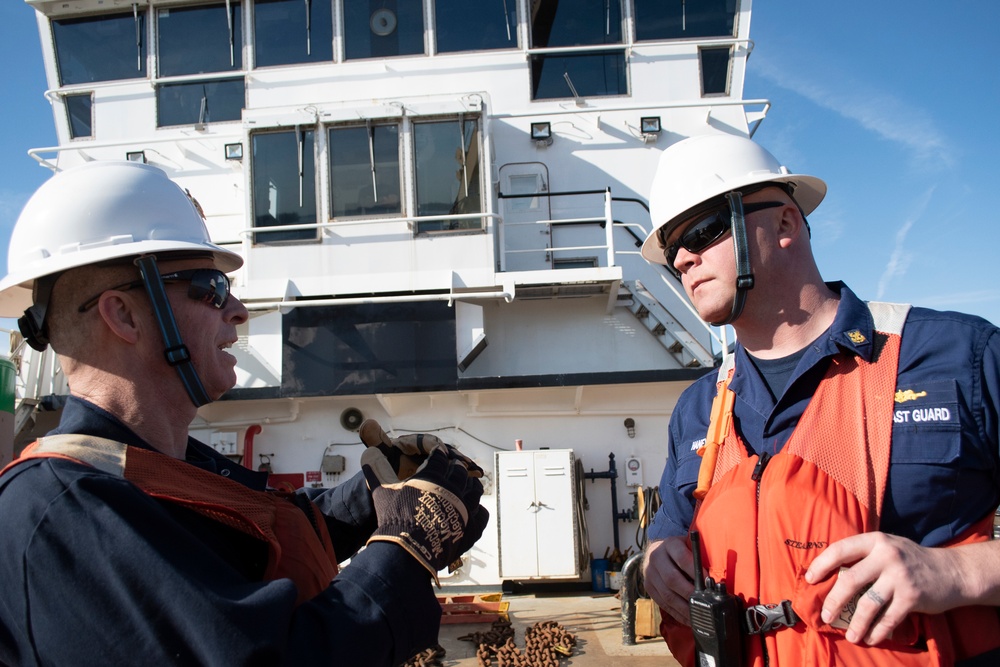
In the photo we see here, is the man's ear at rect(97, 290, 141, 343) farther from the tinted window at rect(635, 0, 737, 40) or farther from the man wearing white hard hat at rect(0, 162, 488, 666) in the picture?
the tinted window at rect(635, 0, 737, 40)

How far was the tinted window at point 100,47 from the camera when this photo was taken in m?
10.1

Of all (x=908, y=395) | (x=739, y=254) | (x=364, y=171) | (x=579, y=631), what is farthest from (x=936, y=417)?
Result: (x=364, y=171)

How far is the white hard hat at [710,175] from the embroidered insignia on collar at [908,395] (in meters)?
0.79

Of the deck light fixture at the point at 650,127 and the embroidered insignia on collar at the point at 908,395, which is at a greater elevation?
the deck light fixture at the point at 650,127

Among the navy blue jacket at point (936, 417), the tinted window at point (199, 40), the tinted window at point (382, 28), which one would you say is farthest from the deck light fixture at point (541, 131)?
the navy blue jacket at point (936, 417)

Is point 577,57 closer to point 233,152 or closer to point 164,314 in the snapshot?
point 233,152

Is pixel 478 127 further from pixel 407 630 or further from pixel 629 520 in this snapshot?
pixel 407 630

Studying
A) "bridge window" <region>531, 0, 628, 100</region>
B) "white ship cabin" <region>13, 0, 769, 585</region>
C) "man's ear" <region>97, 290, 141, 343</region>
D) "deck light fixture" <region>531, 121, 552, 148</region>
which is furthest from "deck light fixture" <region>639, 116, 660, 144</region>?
"man's ear" <region>97, 290, 141, 343</region>

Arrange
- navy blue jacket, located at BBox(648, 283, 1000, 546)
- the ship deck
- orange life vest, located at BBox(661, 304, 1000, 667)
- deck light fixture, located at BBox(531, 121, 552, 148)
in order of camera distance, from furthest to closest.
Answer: deck light fixture, located at BBox(531, 121, 552, 148) < the ship deck < navy blue jacket, located at BBox(648, 283, 1000, 546) < orange life vest, located at BBox(661, 304, 1000, 667)

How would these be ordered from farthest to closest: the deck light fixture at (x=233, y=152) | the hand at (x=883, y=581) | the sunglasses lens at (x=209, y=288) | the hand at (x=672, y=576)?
the deck light fixture at (x=233, y=152) → the hand at (x=672, y=576) → the sunglasses lens at (x=209, y=288) → the hand at (x=883, y=581)

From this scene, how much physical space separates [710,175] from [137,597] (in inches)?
79.9

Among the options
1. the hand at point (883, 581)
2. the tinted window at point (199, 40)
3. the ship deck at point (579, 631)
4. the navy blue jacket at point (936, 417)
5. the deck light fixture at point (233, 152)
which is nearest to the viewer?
the hand at point (883, 581)

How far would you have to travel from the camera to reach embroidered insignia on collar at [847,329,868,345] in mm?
2062

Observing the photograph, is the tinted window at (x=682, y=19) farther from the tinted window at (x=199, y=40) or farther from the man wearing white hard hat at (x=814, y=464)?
the man wearing white hard hat at (x=814, y=464)
